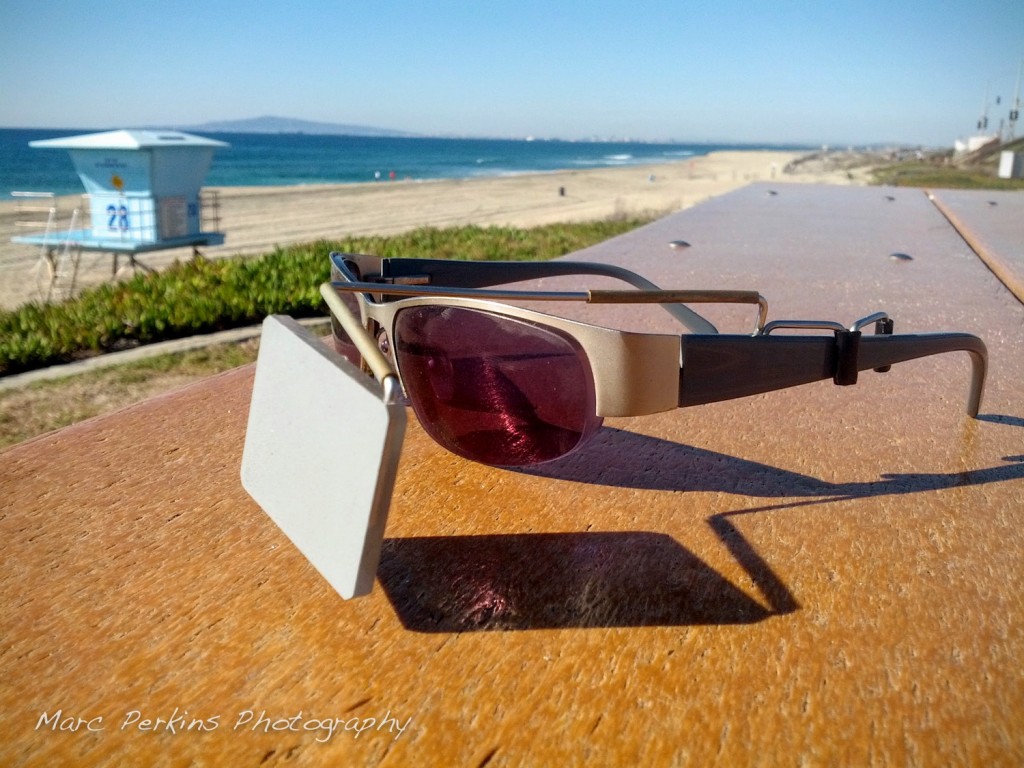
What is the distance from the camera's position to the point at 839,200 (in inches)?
232

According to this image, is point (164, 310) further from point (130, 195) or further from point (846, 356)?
point (130, 195)

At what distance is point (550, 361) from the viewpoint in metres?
0.89

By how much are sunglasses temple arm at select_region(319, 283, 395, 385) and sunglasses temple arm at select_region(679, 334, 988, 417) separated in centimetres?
32

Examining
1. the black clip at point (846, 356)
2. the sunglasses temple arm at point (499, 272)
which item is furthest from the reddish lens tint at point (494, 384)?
the sunglasses temple arm at point (499, 272)

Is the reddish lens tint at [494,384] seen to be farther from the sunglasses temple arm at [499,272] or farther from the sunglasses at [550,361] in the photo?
the sunglasses temple arm at [499,272]

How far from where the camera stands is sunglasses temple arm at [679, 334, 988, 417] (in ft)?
2.81

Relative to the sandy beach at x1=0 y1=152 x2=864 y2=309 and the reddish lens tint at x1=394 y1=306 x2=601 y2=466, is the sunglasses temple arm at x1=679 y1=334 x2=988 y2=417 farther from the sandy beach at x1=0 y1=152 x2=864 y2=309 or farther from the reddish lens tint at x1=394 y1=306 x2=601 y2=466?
the sandy beach at x1=0 y1=152 x2=864 y2=309

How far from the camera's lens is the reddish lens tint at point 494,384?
0.88 meters

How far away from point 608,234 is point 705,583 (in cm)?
782

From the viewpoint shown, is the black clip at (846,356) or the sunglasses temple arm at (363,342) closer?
the sunglasses temple arm at (363,342)

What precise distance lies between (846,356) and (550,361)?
32 centimetres

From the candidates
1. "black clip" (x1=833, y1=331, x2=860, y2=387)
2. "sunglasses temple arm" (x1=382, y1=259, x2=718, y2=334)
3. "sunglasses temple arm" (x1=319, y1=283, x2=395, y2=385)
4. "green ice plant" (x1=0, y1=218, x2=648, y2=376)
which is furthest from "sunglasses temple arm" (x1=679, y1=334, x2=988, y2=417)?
"green ice plant" (x1=0, y1=218, x2=648, y2=376)

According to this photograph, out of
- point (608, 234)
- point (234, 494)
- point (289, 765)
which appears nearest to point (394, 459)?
point (289, 765)

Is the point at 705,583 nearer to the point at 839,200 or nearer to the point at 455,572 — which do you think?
the point at 455,572
